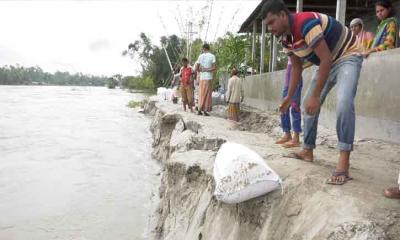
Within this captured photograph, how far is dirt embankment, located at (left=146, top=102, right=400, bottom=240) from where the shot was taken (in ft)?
7.66

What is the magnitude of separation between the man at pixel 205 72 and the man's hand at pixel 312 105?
625 centimetres

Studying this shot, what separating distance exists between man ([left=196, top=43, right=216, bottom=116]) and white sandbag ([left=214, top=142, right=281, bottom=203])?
6.40 metres

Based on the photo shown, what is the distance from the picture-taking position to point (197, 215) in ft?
13.1

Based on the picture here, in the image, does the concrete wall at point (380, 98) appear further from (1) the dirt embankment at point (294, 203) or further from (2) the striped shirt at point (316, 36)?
(2) the striped shirt at point (316, 36)

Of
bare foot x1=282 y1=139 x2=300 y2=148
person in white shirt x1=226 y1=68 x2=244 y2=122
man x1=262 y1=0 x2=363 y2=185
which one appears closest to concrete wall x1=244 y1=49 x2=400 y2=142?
bare foot x1=282 y1=139 x2=300 y2=148

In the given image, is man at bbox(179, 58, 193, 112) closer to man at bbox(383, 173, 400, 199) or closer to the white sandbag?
the white sandbag

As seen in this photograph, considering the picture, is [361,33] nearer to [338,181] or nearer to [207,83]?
[338,181]

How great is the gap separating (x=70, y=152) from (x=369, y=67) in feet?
30.0

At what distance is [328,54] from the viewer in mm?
2943

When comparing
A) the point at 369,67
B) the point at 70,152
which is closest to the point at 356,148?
the point at 369,67

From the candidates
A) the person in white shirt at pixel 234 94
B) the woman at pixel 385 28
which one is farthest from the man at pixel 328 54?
the person in white shirt at pixel 234 94

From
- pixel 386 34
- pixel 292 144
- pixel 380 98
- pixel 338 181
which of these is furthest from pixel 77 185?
pixel 338 181

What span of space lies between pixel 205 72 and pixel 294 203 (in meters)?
6.90

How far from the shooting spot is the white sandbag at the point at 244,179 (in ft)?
9.70
